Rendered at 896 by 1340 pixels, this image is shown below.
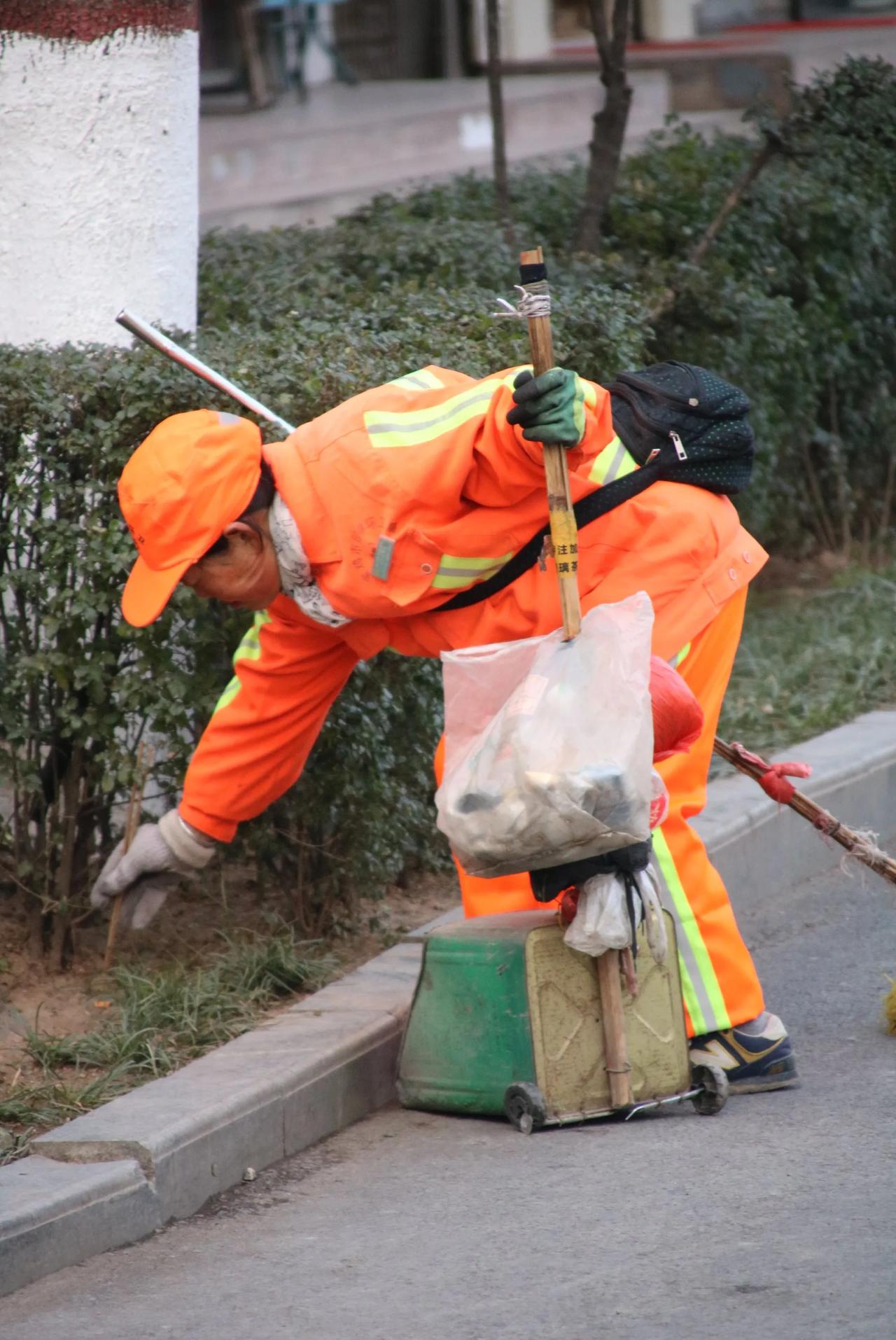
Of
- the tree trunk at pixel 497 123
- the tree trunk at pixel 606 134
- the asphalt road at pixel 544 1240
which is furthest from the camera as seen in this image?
the tree trunk at pixel 497 123

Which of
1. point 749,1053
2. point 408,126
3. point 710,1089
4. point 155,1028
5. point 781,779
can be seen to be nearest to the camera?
point 710,1089

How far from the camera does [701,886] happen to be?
399 centimetres

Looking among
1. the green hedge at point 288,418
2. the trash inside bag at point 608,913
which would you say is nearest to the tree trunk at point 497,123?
the green hedge at point 288,418

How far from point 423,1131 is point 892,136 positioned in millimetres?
5936

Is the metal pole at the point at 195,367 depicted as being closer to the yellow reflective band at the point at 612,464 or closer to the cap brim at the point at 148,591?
the cap brim at the point at 148,591

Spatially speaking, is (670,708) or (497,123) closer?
(670,708)

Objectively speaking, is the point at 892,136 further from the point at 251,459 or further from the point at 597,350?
the point at 251,459

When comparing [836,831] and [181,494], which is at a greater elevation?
[181,494]

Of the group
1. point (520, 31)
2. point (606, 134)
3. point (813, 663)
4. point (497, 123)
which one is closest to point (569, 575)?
point (813, 663)

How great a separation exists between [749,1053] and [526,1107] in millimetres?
513

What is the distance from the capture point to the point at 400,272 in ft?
22.0

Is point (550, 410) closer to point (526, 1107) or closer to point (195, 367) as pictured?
point (195, 367)

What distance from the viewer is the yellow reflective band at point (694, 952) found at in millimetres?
3934

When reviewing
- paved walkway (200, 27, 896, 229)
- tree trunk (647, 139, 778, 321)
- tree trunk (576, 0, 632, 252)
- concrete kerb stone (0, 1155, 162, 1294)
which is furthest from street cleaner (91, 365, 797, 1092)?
paved walkway (200, 27, 896, 229)
